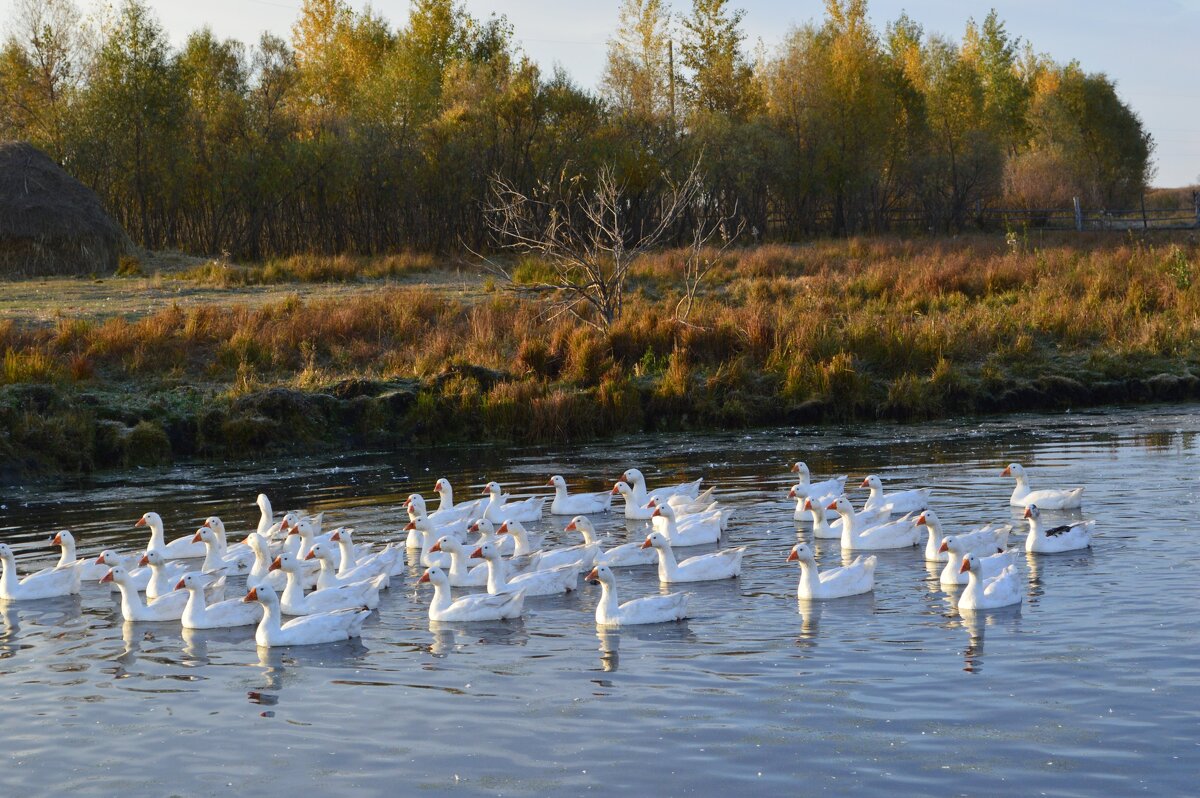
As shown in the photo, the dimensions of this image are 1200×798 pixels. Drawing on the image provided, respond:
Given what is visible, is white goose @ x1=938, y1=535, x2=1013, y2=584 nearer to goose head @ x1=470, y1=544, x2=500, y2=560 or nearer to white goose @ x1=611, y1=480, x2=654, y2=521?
goose head @ x1=470, y1=544, x2=500, y2=560

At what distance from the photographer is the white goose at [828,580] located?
12.9m

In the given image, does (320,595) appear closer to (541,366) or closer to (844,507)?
(844,507)

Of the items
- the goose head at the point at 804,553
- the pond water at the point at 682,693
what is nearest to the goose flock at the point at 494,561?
the goose head at the point at 804,553

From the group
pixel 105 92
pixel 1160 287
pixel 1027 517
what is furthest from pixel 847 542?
pixel 105 92

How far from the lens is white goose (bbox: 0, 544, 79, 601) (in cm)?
1427

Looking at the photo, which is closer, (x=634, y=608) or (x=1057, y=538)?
(x=634, y=608)

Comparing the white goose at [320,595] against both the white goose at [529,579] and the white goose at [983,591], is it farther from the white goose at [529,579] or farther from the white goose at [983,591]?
the white goose at [983,591]

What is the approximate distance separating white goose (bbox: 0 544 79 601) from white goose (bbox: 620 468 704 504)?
6769 millimetres

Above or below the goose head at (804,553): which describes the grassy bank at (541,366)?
above

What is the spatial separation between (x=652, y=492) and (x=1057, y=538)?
569 centimetres

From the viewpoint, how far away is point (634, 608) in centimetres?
1250

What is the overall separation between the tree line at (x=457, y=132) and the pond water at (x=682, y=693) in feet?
83.2

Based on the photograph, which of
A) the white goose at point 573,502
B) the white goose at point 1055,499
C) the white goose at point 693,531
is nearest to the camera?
the white goose at point 693,531

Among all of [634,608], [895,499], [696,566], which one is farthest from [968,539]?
[634,608]
